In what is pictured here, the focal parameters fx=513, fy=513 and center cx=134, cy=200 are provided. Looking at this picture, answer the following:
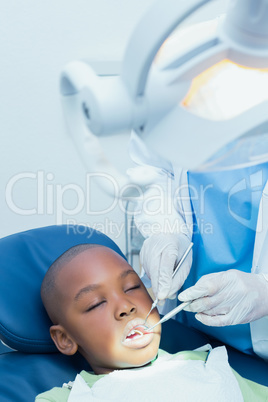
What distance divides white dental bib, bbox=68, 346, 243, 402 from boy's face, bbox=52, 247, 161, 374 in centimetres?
4

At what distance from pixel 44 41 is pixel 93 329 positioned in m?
1.25

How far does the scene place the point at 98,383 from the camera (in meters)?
1.20

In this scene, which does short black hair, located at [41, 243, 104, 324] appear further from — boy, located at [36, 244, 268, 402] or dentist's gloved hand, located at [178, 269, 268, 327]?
dentist's gloved hand, located at [178, 269, 268, 327]

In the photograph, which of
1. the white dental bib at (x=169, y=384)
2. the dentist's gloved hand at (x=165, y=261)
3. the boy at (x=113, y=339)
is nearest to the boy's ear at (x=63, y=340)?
the boy at (x=113, y=339)

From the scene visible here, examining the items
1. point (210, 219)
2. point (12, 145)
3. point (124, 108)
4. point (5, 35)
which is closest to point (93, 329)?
point (210, 219)

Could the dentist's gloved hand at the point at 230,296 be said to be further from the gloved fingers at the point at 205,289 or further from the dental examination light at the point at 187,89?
the dental examination light at the point at 187,89

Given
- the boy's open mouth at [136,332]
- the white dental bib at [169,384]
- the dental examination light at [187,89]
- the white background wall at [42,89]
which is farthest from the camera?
the white background wall at [42,89]

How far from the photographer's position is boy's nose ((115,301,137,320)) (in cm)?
123

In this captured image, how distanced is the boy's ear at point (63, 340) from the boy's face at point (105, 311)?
11 millimetres

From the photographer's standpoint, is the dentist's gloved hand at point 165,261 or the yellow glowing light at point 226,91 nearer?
the yellow glowing light at point 226,91

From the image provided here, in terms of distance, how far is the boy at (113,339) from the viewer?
1.14 m

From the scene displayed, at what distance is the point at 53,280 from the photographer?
4.39 ft

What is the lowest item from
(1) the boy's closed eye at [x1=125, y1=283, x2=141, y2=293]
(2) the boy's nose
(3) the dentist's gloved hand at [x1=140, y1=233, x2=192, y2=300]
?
(2) the boy's nose

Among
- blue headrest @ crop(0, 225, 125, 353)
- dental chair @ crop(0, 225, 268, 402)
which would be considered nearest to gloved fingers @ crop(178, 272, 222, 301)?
dental chair @ crop(0, 225, 268, 402)
